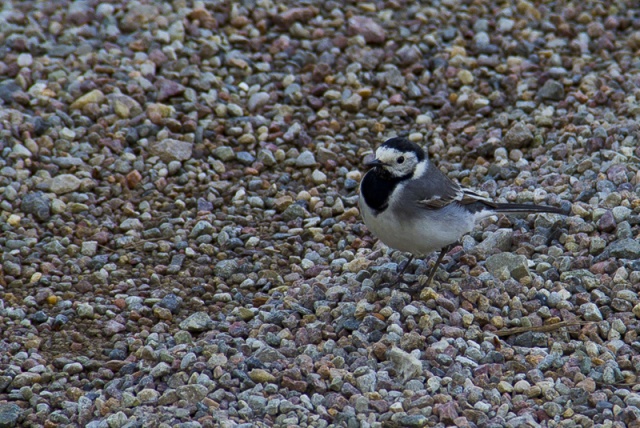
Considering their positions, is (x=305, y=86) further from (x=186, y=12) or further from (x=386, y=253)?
(x=386, y=253)

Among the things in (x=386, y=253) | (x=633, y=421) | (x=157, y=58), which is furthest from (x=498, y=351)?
(x=157, y=58)

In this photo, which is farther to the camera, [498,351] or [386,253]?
[386,253]

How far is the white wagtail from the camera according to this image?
577cm

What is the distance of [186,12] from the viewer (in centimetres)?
871

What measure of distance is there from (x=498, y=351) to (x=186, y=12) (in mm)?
4930

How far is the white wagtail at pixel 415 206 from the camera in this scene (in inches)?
227

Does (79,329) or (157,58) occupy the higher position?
(157,58)

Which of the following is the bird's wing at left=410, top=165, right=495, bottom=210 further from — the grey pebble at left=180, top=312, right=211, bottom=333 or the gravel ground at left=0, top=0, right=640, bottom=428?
the grey pebble at left=180, top=312, right=211, bottom=333

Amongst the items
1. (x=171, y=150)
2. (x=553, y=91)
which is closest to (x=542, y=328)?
(x=553, y=91)

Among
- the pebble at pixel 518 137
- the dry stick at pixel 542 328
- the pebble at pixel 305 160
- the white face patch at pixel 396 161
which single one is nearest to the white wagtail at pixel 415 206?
the white face patch at pixel 396 161

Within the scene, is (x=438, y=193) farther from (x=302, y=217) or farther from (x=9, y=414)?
(x=9, y=414)

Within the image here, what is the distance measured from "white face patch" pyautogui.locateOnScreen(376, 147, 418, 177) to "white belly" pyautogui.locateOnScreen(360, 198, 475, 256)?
11.2 inches

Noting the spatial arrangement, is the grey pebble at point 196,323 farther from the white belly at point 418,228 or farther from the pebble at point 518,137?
the pebble at point 518,137

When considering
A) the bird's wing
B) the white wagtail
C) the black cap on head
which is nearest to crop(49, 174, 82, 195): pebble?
the white wagtail
